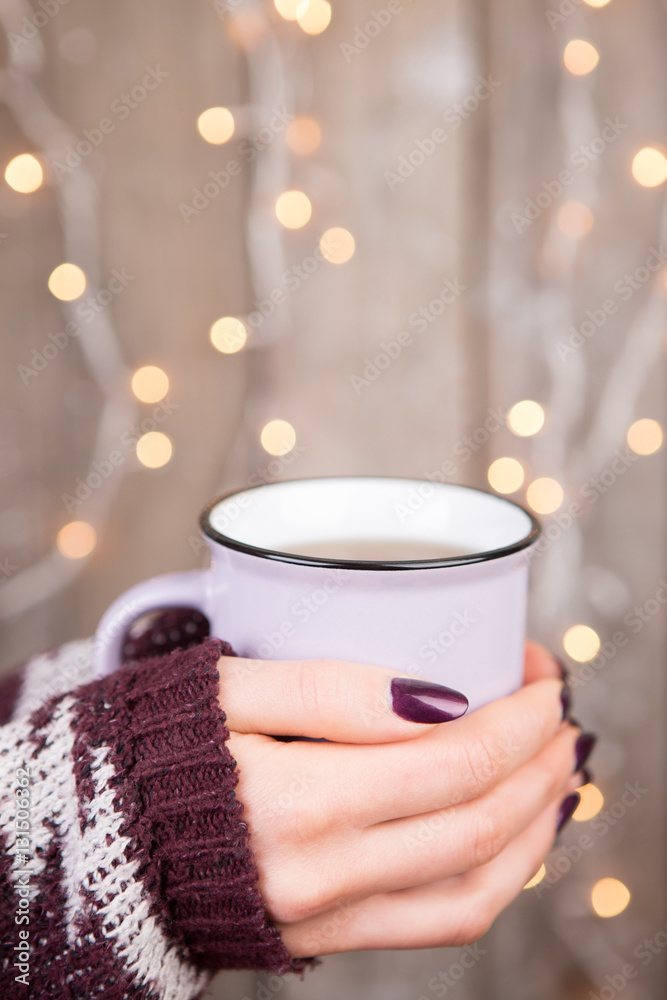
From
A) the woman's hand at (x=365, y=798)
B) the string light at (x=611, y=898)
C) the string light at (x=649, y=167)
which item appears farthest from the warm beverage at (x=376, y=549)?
the string light at (x=611, y=898)

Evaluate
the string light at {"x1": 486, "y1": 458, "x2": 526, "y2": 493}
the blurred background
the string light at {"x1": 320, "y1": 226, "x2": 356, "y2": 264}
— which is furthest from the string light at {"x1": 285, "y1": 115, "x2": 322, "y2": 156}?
the string light at {"x1": 486, "y1": 458, "x2": 526, "y2": 493}

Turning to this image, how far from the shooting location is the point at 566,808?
667mm

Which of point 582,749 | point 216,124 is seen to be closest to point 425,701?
point 582,749

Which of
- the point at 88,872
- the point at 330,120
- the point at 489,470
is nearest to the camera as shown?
the point at 88,872

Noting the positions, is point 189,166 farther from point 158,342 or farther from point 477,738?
point 477,738

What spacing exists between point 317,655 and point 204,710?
0.08m

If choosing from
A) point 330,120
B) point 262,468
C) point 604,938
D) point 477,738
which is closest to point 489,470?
point 262,468

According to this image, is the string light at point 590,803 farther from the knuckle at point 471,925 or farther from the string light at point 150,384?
the string light at point 150,384

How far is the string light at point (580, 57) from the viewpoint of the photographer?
954 mm

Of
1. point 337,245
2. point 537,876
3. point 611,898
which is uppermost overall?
point 337,245

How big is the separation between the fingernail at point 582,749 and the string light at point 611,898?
613 millimetres

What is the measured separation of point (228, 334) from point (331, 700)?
2.38 ft

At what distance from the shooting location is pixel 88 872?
49cm

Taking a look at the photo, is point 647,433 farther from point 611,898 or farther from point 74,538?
point 74,538
